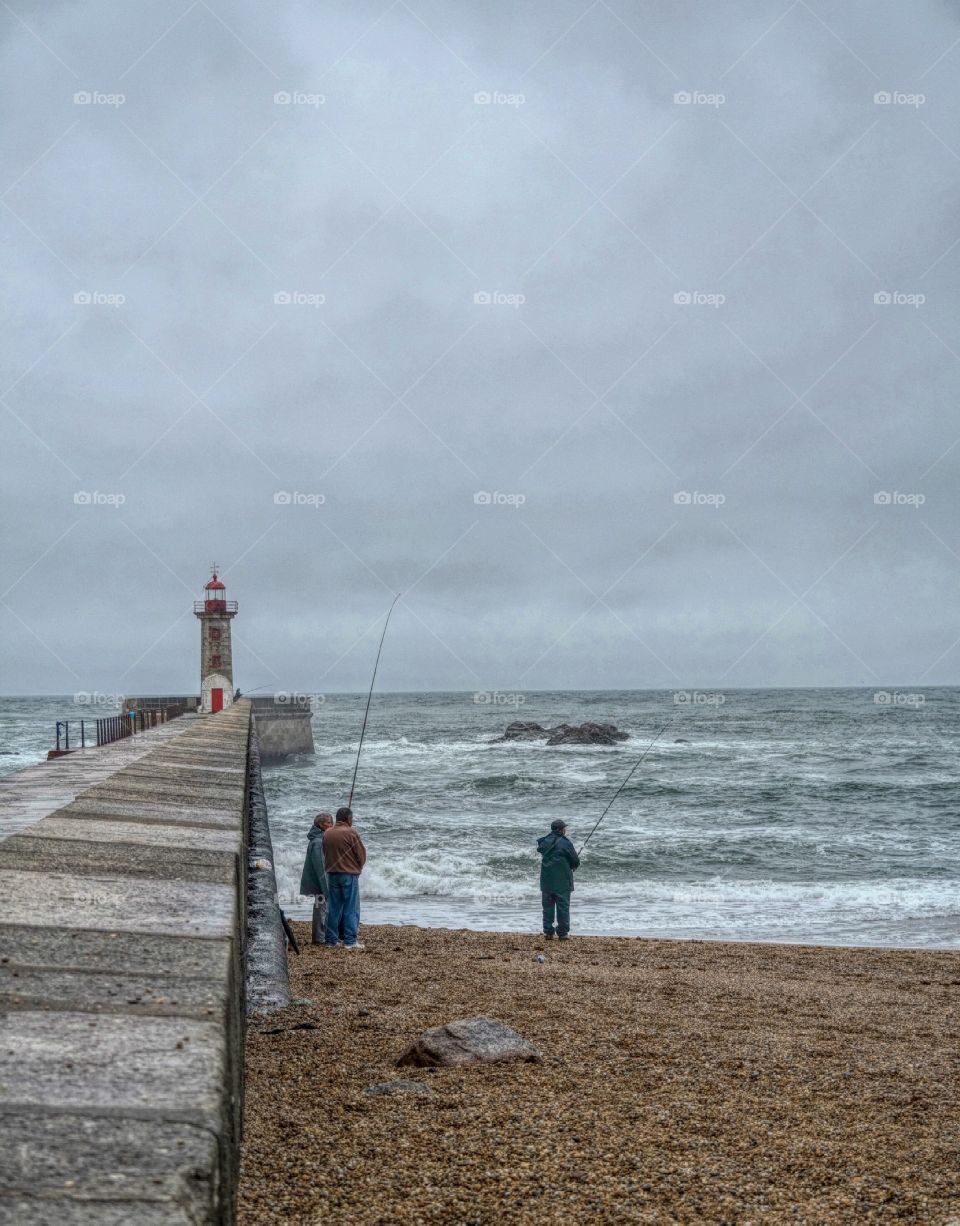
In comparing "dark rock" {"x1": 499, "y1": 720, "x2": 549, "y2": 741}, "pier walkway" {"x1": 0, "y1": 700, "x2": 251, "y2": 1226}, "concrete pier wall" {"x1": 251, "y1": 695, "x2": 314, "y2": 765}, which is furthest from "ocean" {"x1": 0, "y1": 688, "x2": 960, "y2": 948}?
"pier walkway" {"x1": 0, "y1": 700, "x2": 251, "y2": 1226}

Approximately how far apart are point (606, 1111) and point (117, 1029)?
2.61 m

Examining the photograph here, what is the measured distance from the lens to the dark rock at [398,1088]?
3.83 meters

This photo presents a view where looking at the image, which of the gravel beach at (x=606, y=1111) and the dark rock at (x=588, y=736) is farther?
the dark rock at (x=588, y=736)

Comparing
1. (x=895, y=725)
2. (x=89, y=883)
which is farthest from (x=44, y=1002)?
(x=895, y=725)

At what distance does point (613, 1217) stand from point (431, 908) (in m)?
12.4

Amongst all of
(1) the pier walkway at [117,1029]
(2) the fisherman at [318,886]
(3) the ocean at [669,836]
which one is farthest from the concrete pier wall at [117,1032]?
(3) the ocean at [669,836]

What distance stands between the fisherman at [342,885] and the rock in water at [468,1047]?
525cm

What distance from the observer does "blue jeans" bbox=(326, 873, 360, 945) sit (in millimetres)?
9789

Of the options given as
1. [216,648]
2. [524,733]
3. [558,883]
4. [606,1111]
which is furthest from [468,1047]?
[524,733]

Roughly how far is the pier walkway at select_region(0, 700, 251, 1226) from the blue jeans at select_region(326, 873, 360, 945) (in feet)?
22.2

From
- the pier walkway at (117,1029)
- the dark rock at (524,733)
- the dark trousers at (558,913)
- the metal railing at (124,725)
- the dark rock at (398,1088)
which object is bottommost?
the dark rock at (524,733)

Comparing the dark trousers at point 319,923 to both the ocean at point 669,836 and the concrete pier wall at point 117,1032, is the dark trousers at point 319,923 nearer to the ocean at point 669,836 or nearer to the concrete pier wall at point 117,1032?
the ocean at point 669,836

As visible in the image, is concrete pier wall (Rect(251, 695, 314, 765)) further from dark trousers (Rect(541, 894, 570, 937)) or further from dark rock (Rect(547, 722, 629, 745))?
dark trousers (Rect(541, 894, 570, 937))

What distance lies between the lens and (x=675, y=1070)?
455 cm
